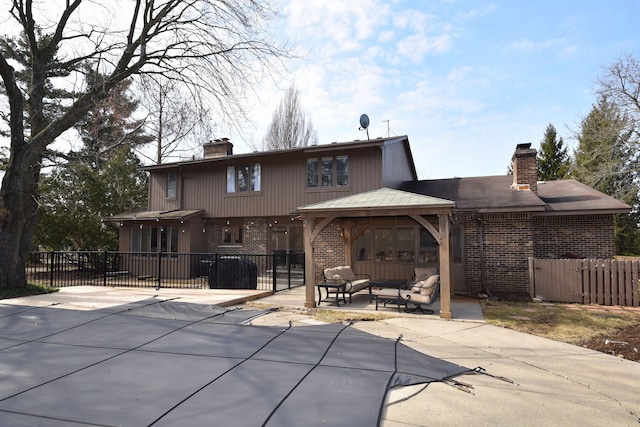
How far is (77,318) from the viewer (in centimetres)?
661

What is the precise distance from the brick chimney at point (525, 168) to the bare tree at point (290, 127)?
18.7 metres

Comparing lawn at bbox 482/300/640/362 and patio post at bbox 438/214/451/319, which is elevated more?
patio post at bbox 438/214/451/319

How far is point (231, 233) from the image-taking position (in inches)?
666

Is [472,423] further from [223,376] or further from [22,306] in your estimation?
[22,306]

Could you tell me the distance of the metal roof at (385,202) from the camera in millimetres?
8039

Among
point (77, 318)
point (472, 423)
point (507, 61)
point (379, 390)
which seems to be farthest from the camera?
point (507, 61)

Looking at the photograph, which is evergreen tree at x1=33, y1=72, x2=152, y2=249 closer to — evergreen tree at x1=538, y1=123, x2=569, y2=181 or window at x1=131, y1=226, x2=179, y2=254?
window at x1=131, y1=226, x2=179, y2=254

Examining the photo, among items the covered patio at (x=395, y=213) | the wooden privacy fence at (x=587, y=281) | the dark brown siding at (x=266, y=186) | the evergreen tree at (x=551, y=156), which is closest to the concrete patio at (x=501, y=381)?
the covered patio at (x=395, y=213)

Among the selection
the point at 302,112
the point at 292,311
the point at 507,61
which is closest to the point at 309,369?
the point at 292,311

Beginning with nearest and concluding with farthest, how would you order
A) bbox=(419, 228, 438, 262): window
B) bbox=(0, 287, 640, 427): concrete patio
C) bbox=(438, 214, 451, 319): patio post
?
bbox=(0, 287, 640, 427): concrete patio → bbox=(438, 214, 451, 319): patio post → bbox=(419, 228, 438, 262): window

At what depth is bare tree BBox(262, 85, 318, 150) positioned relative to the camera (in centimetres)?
2967

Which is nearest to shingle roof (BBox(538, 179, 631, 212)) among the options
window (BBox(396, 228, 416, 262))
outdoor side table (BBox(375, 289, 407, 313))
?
window (BBox(396, 228, 416, 262))

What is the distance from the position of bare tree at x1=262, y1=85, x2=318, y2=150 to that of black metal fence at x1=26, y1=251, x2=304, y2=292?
15.5m

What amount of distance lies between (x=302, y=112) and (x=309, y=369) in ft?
92.1
